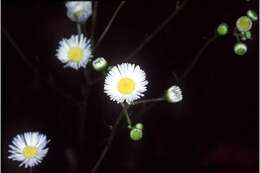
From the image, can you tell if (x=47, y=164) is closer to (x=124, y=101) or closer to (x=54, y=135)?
(x=54, y=135)

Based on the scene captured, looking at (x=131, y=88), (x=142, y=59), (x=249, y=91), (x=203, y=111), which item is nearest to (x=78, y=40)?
(x=131, y=88)

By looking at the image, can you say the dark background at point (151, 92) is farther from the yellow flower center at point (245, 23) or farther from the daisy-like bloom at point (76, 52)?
the yellow flower center at point (245, 23)

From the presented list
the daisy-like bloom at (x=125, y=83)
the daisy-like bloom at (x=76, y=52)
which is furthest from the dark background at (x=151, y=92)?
the daisy-like bloom at (x=125, y=83)

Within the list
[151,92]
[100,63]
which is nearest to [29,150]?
[100,63]

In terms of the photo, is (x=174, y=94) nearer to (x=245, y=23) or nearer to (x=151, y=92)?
(x=245, y=23)

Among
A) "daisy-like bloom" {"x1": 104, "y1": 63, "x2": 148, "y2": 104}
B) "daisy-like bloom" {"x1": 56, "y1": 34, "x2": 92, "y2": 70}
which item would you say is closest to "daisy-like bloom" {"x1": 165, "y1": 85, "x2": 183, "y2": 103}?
"daisy-like bloom" {"x1": 104, "y1": 63, "x2": 148, "y2": 104}
